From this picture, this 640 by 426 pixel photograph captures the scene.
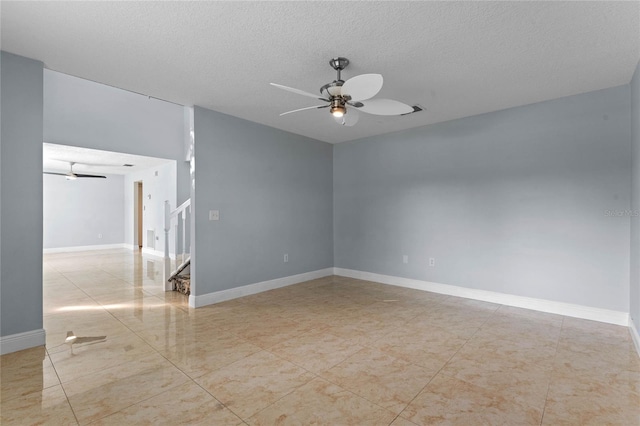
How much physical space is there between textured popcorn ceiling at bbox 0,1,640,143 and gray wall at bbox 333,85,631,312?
52cm

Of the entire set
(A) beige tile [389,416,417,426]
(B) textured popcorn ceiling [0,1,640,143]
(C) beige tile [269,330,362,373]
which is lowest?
(C) beige tile [269,330,362,373]

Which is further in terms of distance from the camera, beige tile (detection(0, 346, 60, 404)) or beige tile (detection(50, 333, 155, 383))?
beige tile (detection(50, 333, 155, 383))

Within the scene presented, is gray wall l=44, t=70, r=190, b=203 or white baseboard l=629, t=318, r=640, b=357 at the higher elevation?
gray wall l=44, t=70, r=190, b=203

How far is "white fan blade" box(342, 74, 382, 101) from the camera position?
2221 millimetres

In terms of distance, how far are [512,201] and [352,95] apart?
2788 millimetres

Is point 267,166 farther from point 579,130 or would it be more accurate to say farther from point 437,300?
point 579,130

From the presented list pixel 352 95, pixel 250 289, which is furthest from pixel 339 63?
pixel 250 289

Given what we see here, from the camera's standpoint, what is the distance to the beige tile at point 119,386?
6.17 feet

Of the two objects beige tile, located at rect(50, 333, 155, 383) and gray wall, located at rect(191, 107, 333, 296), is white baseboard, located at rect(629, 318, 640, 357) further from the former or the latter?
beige tile, located at rect(50, 333, 155, 383)

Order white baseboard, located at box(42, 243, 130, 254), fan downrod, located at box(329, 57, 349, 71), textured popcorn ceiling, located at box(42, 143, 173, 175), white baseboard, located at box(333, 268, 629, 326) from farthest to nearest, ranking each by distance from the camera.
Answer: white baseboard, located at box(42, 243, 130, 254) < textured popcorn ceiling, located at box(42, 143, 173, 175) < white baseboard, located at box(333, 268, 629, 326) < fan downrod, located at box(329, 57, 349, 71)

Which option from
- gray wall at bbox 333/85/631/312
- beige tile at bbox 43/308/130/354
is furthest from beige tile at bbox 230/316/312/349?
gray wall at bbox 333/85/631/312

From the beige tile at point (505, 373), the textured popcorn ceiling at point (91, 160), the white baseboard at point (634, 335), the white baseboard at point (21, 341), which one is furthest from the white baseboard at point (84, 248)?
the white baseboard at point (634, 335)

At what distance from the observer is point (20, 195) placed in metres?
2.67

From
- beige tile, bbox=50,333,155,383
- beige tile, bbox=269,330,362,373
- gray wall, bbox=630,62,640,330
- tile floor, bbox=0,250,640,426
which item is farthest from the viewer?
gray wall, bbox=630,62,640,330
